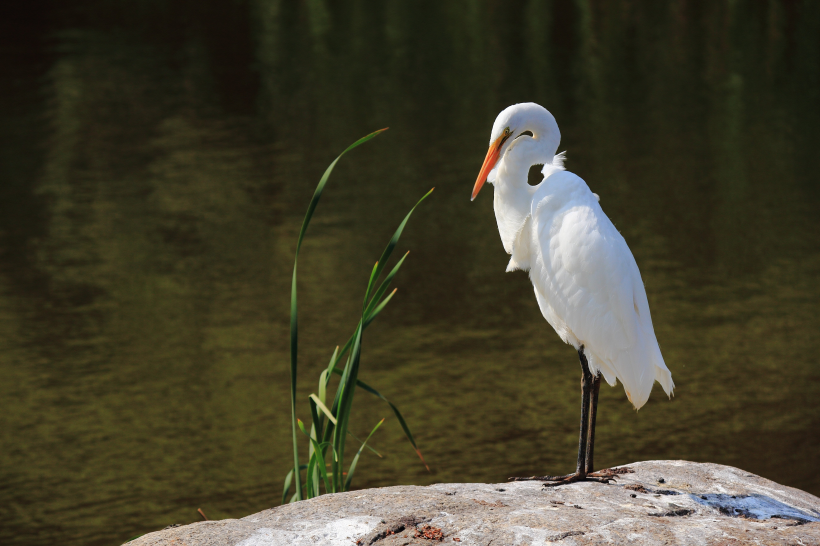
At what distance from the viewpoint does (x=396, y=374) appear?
5840mm

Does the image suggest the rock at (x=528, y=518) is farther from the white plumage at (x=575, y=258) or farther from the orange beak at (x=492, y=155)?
the orange beak at (x=492, y=155)

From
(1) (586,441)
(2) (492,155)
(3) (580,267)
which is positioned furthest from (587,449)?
(2) (492,155)

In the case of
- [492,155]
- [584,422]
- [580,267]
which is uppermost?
[492,155]

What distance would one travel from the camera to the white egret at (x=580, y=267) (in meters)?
3.09

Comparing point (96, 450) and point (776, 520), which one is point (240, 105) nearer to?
point (96, 450)

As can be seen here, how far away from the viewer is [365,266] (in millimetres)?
7402

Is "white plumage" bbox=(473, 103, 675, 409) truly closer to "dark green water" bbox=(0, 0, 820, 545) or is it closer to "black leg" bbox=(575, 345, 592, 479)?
"black leg" bbox=(575, 345, 592, 479)

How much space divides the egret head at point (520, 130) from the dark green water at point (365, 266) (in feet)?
7.10

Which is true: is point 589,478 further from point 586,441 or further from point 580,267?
point 580,267

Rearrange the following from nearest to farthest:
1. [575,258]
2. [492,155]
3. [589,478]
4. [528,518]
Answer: [528,518] < [589,478] < [575,258] < [492,155]

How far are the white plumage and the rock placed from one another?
1.46 feet

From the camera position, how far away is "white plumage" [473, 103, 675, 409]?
10.1ft

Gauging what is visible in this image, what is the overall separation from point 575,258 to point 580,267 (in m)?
0.04

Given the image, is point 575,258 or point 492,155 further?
point 492,155
